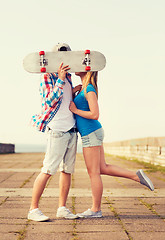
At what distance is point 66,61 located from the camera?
3650mm

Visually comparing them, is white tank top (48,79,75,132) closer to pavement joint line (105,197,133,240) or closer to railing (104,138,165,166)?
pavement joint line (105,197,133,240)

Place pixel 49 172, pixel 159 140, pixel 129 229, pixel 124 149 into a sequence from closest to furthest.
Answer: pixel 129 229, pixel 49 172, pixel 159 140, pixel 124 149

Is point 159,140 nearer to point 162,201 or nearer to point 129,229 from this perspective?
point 162,201

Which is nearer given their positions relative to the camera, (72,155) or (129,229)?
(129,229)

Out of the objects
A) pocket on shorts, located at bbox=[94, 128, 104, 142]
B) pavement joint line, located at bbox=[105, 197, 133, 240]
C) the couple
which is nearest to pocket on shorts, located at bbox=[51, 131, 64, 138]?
the couple

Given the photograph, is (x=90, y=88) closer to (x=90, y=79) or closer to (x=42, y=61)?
(x=90, y=79)

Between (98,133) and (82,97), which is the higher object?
(82,97)

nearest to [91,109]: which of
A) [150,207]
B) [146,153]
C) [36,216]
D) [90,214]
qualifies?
[90,214]

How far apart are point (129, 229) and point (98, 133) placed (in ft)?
3.34

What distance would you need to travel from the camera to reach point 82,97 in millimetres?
3752

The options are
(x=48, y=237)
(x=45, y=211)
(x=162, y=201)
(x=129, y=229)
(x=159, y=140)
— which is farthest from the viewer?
(x=159, y=140)

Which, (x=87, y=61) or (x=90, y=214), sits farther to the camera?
(x=90, y=214)

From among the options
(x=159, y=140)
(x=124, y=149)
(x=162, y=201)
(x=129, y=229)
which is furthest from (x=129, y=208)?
(x=124, y=149)

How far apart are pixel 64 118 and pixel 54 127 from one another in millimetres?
142
